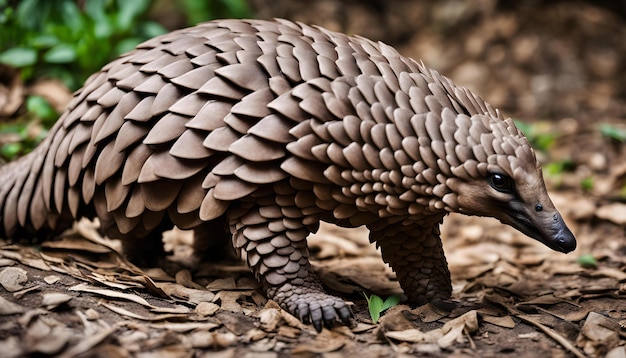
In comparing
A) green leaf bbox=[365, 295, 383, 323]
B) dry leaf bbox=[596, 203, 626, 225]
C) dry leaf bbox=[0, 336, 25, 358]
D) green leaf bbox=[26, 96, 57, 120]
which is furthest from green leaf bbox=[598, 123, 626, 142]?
dry leaf bbox=[0, 336, 25, 358]

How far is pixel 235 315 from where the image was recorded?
2799mm

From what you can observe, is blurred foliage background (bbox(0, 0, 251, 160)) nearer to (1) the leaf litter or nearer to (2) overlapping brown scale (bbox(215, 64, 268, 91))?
(1) the leaf litter

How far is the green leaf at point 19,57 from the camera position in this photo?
16.0ft

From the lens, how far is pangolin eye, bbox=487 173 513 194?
A: 2633mm

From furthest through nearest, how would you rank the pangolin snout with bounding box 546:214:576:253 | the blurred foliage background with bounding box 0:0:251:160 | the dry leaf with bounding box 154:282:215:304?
the blurred foliage background with bounding box 0:0:251:160 → the dry leaf with bounding box 154:282:215:304 → the pangolin snout with bounding box 546:214:576:253

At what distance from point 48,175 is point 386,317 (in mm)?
1823

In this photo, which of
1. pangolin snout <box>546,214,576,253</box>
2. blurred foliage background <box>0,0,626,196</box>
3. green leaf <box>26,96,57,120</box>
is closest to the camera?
pangolin snout <box>546,214,576,253</box>

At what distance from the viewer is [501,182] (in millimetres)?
2646

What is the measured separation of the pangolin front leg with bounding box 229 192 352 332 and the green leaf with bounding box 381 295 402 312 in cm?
31

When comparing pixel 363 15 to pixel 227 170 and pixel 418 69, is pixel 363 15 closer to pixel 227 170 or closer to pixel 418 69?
pixel 418 69

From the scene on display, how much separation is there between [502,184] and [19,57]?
3902 millimetres

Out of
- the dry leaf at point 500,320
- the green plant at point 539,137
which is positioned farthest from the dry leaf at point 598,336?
the green plant at point 539,137

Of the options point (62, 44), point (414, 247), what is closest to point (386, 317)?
point (414, 247)

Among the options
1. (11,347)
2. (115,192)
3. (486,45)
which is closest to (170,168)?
(115,192)
